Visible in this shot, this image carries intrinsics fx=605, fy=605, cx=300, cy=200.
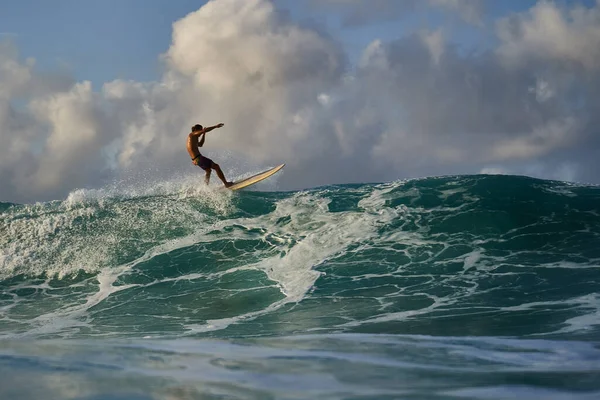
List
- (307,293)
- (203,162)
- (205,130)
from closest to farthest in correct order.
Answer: (307,293)
(205,130)
(203,162)

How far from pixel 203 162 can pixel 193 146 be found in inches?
27.0

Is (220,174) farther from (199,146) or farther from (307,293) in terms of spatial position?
(307,293)

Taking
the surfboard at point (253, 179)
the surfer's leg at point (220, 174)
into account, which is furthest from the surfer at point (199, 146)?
the surfboard at point (253, 179)

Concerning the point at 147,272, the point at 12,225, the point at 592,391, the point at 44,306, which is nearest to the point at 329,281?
the point at 147,272

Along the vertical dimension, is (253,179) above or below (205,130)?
below

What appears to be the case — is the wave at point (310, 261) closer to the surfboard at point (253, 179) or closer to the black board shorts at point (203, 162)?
the surfboard at point (253, 179)

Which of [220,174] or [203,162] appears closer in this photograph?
[203,162]

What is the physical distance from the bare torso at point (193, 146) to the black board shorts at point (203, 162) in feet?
0.35

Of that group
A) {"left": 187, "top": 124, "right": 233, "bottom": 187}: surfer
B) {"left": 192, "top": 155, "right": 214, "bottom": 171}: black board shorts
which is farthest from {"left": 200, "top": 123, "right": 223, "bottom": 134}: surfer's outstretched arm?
{"left": 192, "top": 155, "right": 214, "bottom": 171}: black board shorts

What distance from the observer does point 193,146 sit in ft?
46.8

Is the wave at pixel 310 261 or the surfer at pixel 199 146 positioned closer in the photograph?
the wave at pixel 310 261

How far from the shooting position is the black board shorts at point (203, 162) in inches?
574

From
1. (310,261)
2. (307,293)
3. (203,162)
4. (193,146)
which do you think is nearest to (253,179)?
(203,162)

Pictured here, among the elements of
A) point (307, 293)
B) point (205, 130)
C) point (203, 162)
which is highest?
point (205, 130)
